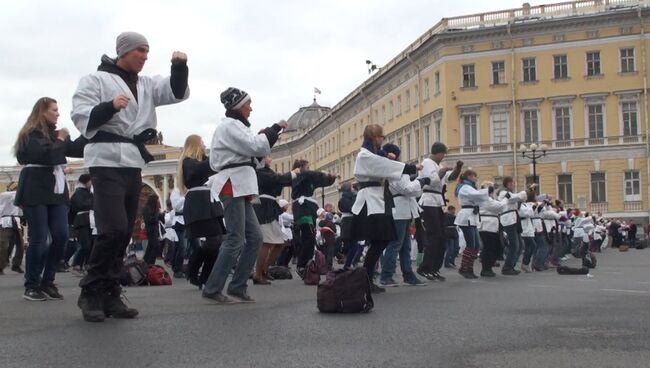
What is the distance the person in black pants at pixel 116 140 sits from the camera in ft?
21.4

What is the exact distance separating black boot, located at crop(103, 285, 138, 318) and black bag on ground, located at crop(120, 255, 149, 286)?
16.5ft

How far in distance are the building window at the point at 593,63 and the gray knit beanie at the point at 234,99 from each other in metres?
51.4

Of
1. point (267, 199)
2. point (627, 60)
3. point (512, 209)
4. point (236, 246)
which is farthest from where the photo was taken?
point (627, 60)

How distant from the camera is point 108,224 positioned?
6.50m

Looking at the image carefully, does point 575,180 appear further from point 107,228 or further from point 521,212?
point 107,228

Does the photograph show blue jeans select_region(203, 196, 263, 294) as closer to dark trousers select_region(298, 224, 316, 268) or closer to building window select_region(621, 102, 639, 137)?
dark trousers select_region(298, 224, 316, 268)

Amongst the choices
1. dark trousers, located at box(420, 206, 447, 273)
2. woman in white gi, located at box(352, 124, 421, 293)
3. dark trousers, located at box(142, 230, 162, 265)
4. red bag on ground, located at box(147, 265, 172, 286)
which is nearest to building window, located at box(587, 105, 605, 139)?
dark trousers, located at box(142, 230, 162, 265)

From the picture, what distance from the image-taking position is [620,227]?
4797cm

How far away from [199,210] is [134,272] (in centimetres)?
216

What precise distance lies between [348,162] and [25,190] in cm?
7315

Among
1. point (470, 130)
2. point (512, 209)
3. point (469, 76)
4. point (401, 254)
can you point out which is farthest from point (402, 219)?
point (469, 76)

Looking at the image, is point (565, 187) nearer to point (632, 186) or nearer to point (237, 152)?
point (632, 186)

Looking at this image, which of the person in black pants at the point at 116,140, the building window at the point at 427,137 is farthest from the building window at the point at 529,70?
the person in black pants at the point at 116,140

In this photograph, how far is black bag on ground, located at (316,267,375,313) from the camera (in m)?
7.31
